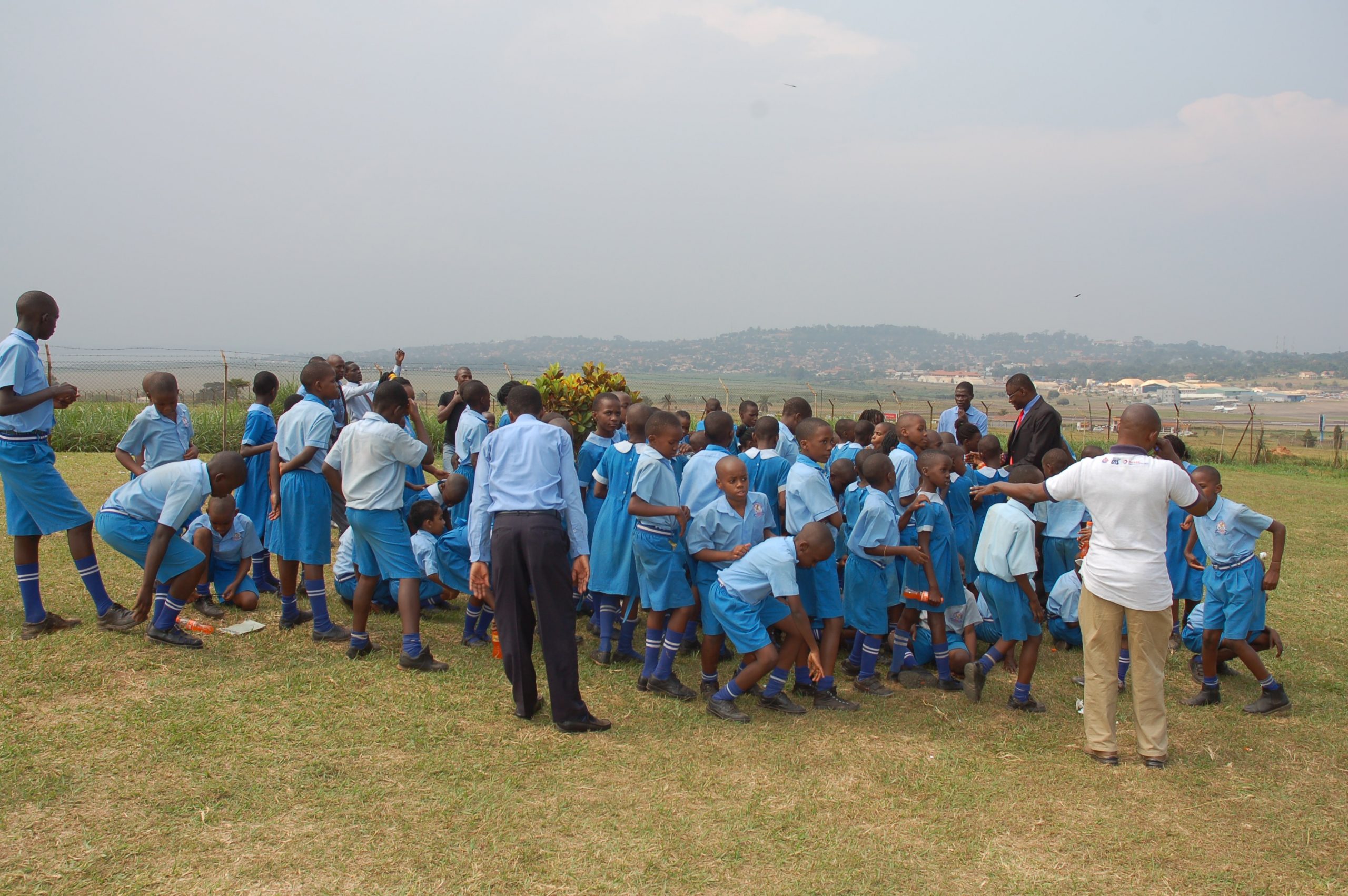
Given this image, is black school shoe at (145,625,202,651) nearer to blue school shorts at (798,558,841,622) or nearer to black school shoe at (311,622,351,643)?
black school shoe at (311,622,351,643)

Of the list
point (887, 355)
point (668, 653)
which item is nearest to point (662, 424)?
point (668, 653)

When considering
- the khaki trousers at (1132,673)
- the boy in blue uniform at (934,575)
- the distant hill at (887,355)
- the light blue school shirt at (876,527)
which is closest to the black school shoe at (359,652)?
the light blue school shirt at (876,527)

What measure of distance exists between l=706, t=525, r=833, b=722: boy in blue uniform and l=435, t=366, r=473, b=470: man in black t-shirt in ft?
12.6

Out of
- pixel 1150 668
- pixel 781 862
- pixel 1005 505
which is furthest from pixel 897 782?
pixel 1005 505

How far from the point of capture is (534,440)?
478 cm

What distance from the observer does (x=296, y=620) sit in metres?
6.41

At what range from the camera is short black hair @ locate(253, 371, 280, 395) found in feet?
23.9

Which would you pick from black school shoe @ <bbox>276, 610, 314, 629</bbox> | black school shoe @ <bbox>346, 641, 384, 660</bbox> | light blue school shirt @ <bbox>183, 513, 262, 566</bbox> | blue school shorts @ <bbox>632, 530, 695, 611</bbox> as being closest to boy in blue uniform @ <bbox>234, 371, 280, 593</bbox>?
light blue school shirt @ <bbox>183, 513, 262, 566</bbox>

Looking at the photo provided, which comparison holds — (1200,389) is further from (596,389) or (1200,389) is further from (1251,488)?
(596,389)

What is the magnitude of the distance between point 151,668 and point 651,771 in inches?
131

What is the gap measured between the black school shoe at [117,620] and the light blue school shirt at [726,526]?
3910mm

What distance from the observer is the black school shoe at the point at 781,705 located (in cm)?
521

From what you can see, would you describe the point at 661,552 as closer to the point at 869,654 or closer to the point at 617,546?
the point at 617,546

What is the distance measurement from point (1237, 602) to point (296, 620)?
648 centimetres
